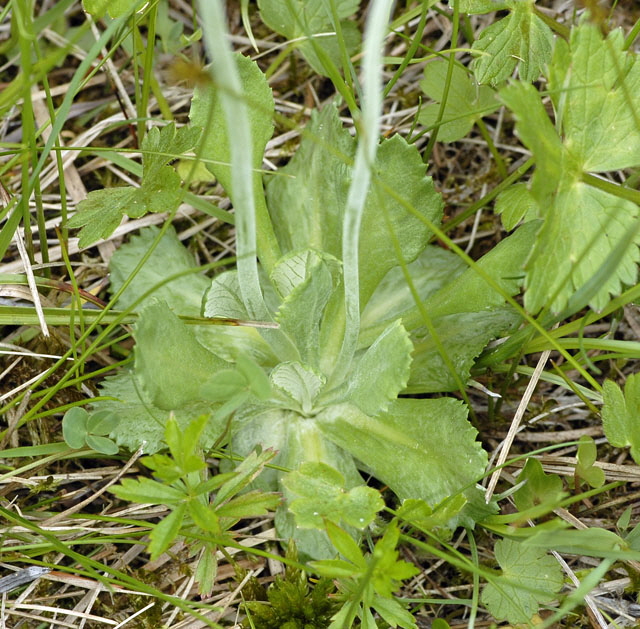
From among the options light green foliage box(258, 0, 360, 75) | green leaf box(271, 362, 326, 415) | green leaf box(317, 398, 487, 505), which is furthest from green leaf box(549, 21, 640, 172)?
light green foliage box(258, 0, 360, 75)

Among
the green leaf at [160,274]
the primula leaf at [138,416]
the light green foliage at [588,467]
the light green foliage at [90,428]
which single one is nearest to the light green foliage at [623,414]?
the light green foliage at [588,467]

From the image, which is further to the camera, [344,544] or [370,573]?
[344,544]

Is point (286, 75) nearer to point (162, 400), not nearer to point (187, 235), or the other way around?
point (187, 235)

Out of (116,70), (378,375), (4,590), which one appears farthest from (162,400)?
(116,70)

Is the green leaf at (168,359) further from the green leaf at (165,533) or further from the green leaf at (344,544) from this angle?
the green leaf at (344,544)

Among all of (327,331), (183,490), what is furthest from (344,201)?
(183,490)

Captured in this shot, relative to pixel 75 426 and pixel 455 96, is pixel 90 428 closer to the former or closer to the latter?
pixel 75 426

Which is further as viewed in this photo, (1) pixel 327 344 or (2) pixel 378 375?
(1) pixel 327 344
